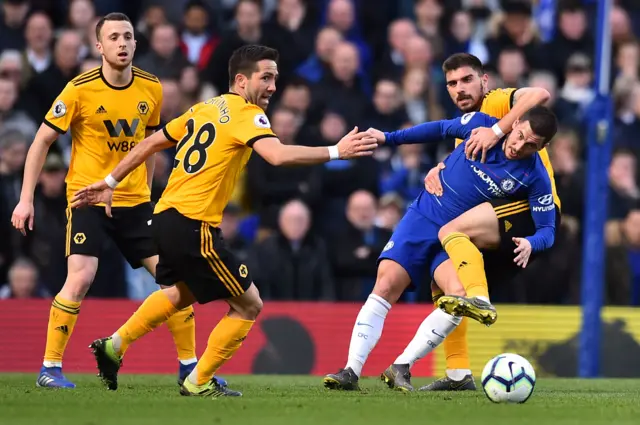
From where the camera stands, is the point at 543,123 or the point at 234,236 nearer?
the point at 543,123

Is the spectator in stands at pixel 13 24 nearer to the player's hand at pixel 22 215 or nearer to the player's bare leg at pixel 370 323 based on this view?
the player's hand at pixel 22 215

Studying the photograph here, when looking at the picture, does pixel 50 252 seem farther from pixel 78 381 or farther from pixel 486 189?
pixel 486 189

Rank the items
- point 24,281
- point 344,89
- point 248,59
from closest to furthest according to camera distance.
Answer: point 248,59
point 24,281
point 344,89

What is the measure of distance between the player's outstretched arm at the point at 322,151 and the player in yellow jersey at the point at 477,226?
1.23 m

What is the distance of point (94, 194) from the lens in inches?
315

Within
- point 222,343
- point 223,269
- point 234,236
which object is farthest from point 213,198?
point 234,236

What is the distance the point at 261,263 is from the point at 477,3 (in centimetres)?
522

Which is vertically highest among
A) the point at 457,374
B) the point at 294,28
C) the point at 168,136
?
the point at 294,28

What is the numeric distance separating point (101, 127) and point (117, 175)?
32.8 inches

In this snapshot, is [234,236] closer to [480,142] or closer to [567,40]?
[480,142]

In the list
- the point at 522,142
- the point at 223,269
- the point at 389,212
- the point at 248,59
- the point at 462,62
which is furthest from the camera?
the point at 389,212

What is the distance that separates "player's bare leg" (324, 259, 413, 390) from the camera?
26.1ft

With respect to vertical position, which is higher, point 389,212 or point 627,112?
point 627,112

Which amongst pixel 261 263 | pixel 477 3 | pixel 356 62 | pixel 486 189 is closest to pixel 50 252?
pixel 261 263
